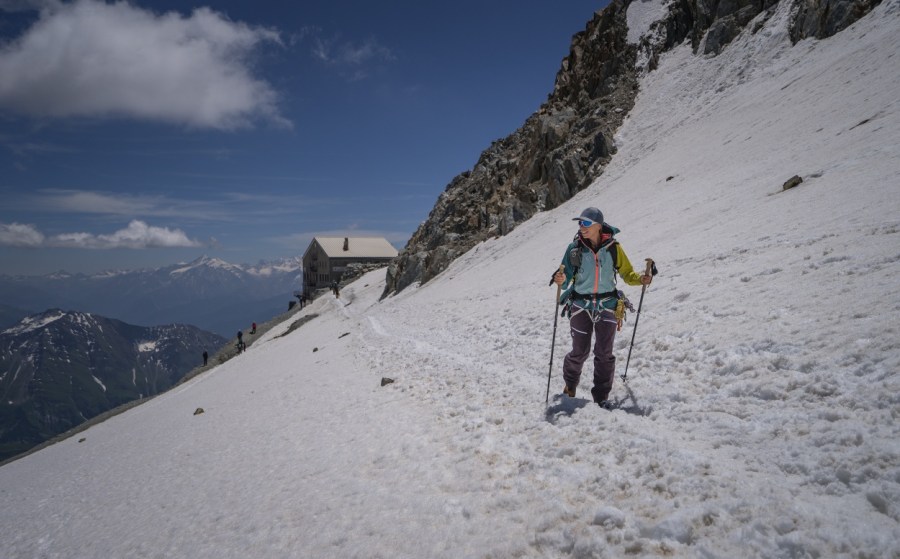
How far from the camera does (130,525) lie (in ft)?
22.1

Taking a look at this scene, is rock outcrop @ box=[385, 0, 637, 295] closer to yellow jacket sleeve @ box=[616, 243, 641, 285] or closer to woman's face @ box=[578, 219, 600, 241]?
yellow jacket sleeve @ box=[616, 243, 641, 285]

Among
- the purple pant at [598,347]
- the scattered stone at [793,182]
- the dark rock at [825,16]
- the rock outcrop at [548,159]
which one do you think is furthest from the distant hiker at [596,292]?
the dark rock at [825,16]

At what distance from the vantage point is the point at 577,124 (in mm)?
53188

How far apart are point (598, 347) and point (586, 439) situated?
1.50 metres

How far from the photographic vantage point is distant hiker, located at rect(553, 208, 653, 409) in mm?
6566

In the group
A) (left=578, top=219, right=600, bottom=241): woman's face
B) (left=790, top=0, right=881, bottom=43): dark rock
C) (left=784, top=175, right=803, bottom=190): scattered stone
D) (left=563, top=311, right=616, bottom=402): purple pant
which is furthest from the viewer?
(left=790, top=0, right=881, bottom=43): dark rock

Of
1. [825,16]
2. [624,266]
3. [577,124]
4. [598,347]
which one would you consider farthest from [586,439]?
[577,124]

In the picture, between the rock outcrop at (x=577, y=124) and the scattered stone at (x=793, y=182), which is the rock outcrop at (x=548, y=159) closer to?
the rock outcrop at (x=577, y=124)

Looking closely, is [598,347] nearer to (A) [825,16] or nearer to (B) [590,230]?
(B) [590,230]

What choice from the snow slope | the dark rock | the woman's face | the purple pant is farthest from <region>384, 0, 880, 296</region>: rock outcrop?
the purple pant

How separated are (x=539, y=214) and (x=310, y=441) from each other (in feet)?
129

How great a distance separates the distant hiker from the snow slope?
0.68 meters

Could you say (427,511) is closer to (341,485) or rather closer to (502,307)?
(341,485)

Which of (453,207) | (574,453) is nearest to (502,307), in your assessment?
(574,453)
